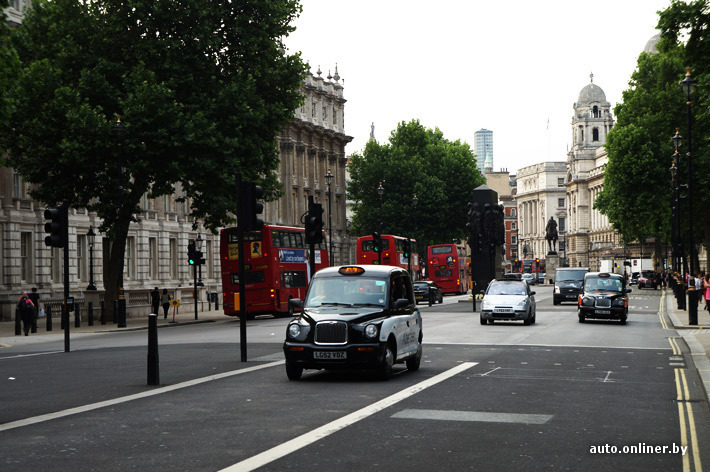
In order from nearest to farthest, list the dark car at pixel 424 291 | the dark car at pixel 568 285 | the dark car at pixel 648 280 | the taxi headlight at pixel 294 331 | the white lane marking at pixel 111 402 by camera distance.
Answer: the white lane marking at pixel 111 402
the taxi headlight at pixel 294 331
the dark car at pixel 568 285
the dark car at pixel 424 291
the dark car at pixel 648 280

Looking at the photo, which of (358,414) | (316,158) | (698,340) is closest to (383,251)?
(316,158)

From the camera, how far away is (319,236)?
2048 centimetres

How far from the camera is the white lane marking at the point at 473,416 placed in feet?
34.5

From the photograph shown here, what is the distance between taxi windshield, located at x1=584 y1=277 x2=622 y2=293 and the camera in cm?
3350

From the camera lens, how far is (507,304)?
104 ft

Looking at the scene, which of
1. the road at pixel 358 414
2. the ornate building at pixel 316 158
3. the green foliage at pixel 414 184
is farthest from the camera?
the green foliage at pixel 414 184

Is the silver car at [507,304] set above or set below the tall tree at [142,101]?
below

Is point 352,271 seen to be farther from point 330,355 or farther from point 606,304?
point 606,304

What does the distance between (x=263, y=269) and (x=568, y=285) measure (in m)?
17.2

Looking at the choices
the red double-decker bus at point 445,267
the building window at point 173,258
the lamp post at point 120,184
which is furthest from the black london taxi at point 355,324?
the red double-decker bus at point 445,267

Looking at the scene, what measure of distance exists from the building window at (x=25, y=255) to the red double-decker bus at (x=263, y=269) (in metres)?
10.9

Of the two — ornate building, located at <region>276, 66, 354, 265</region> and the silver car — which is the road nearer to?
the silver car

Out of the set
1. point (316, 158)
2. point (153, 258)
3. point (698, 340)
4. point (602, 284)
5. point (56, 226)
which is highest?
point (316, 158)

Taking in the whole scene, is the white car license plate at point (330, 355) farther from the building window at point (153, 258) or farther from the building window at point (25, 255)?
the building window at point (153, 258)
